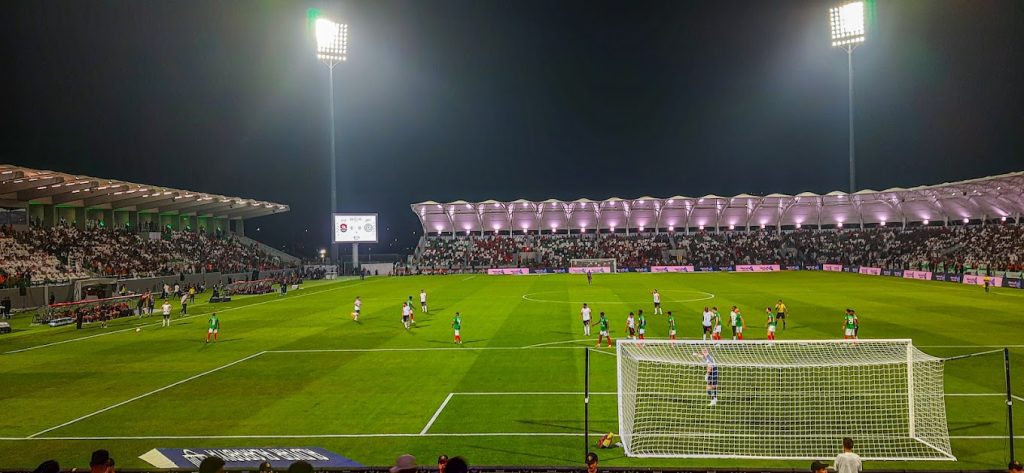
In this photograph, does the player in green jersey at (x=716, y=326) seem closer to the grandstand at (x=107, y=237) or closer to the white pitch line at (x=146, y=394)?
the white pitch line at (x=146, y=394)

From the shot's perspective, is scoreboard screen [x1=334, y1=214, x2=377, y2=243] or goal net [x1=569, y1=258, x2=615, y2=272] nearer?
scoreboard screen [x1=334, y1=214, x2=377, y2=243]

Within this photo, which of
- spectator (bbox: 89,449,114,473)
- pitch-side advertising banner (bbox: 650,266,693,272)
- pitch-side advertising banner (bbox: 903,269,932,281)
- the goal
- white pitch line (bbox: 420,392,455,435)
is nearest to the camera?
spectator (bbox: 89,449,114,473)

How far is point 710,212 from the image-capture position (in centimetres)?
8031

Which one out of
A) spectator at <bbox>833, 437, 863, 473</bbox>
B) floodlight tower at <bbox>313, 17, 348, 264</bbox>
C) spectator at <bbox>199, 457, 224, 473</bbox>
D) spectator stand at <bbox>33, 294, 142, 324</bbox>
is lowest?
spectator stand at <bbox>33, 294, 142, 324</bbox>

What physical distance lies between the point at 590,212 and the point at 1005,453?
7110cm

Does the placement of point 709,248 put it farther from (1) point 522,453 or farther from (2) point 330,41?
(1) point 522,453

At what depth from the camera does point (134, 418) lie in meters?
13.5

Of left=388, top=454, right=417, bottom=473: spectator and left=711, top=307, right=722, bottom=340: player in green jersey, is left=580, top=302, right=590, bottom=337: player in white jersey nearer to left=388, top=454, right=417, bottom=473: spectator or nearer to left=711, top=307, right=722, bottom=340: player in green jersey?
left=711, top=307, right=722, bottom=340: player in green jersey

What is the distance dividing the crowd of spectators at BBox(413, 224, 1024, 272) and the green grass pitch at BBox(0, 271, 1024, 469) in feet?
114

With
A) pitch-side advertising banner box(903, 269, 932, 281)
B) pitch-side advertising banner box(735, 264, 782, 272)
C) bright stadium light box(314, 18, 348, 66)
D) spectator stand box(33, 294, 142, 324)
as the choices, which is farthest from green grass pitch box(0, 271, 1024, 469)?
bright stadium light box(314, 18, 348, 66)

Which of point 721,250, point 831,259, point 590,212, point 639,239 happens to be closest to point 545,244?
point 590,212

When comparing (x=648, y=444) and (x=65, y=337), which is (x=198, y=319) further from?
(x=648, y=444)

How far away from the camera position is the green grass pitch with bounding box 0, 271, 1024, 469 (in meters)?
11.4

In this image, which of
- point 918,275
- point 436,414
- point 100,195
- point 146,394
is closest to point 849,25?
point 918,275
